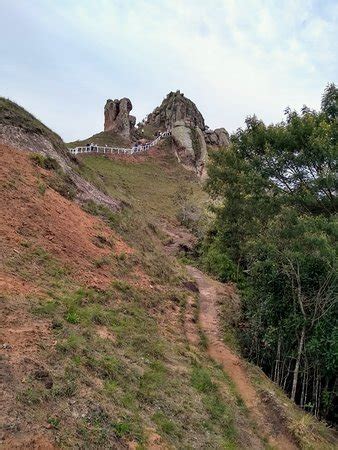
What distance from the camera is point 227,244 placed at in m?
24.9

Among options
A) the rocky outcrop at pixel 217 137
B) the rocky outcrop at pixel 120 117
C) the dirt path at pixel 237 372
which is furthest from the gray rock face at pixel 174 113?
the dirt path at pixel 237 372

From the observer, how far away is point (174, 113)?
68.3 m

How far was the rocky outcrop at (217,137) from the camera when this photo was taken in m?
63.7

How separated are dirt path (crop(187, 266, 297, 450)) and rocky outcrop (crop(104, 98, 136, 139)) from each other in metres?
40.8

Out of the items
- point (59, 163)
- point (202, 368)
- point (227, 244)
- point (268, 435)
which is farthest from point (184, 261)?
point (268, 435)

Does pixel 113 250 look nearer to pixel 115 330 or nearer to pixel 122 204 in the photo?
pixel 115 330

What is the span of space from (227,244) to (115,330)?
1419cm

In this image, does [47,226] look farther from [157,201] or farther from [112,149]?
[112,149]

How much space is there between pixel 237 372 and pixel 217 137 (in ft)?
178

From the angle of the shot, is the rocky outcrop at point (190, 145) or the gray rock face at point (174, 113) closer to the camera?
the rocky outcrop at point (190, 145)

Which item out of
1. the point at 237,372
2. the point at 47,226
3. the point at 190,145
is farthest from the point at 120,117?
the point at 237,372

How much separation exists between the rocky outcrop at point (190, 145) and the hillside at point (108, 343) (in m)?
35.5

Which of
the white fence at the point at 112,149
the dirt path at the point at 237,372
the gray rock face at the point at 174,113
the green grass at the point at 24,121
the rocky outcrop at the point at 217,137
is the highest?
the gray rock face at the point at 174,113

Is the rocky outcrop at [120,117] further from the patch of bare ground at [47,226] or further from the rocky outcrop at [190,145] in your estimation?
the patch of bare ground at [47,226]
